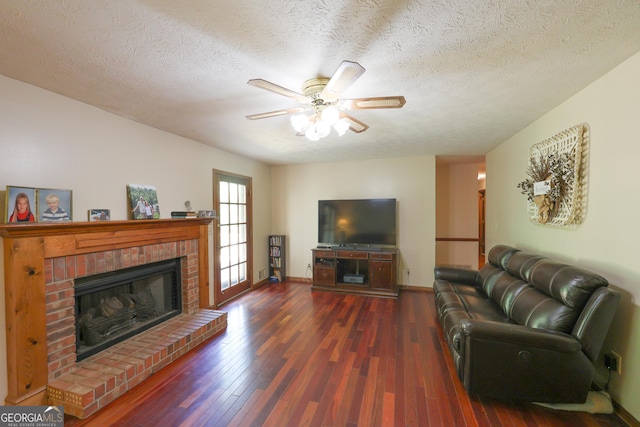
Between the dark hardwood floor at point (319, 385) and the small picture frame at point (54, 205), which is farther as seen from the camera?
the small picture frame at point (54, 205)

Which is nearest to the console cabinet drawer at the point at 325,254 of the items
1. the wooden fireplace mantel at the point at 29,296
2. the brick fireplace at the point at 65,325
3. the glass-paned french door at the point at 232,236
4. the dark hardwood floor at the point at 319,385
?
the glass-paned french door at the point at 232,236

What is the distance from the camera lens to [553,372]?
5.57 ft

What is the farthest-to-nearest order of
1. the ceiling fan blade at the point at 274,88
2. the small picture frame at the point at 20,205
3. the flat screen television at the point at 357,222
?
the flat screen television at the point at 357,222
the small picture frame at the point at 20,205
the ceiling fan blade at the point at 274,88

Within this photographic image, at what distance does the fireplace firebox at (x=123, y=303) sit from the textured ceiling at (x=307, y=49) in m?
1.56

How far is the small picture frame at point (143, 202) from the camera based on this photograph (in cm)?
265

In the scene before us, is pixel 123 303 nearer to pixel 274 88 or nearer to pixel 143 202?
pixel 143 202

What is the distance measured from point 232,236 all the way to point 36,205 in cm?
249

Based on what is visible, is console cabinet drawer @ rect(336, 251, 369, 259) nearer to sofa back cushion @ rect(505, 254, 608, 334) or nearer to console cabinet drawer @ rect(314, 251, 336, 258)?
console cabinet drawer @ rect(314, 251, 336, 258)

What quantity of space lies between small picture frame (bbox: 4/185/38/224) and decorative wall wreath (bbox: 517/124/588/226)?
417cm

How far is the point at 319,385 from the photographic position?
2072mm

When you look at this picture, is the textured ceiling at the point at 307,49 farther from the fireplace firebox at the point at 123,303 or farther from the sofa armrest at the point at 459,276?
the sofa armrest at the point at 459,276

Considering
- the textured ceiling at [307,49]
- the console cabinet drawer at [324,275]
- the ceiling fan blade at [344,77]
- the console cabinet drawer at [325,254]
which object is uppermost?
the textured ceiling at [307,49]

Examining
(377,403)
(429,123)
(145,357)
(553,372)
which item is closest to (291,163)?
(429,123)

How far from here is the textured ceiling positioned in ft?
4.03
